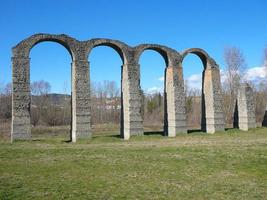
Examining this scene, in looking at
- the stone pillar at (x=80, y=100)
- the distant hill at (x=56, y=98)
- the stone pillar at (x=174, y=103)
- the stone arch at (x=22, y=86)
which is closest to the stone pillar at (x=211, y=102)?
the stone pillar at (x=174, y=103)

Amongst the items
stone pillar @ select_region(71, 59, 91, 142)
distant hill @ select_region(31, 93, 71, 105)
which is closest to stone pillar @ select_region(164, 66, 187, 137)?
stone pillar @ select_region(71, 59, 91, 142)

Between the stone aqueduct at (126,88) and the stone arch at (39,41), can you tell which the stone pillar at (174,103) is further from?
the stone arch at (39,41)

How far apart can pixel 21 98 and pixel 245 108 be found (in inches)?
600

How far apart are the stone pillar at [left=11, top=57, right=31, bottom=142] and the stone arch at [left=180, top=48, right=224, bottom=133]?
10169 mm

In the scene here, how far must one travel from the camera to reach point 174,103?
23.9 m

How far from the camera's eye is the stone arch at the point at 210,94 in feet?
82.5

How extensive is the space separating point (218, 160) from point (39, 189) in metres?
6.59

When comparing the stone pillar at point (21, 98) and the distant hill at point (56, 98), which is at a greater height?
the distant hill at point (56, 98)

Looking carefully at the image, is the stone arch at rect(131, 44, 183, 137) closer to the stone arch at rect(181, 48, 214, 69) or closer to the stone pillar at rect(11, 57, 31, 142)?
the stone arch at rect(181, 48, 214, 69)

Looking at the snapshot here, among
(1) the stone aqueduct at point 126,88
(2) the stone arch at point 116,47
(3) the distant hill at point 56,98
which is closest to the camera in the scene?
(1) the stone aqueduct at point 126,88

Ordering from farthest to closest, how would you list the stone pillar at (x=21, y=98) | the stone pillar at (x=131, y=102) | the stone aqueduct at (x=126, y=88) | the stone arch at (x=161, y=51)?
the stone arch at (x=161, y=51) → the stone pillar at (x=131, y=102) → the stone aqueduct at (x=126, y=88) → the stone pillar at (x=21, y=98)

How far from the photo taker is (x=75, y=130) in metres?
20.9

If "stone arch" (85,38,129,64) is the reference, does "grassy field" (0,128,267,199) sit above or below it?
below

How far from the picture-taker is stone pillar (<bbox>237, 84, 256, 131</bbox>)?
1029 inches
